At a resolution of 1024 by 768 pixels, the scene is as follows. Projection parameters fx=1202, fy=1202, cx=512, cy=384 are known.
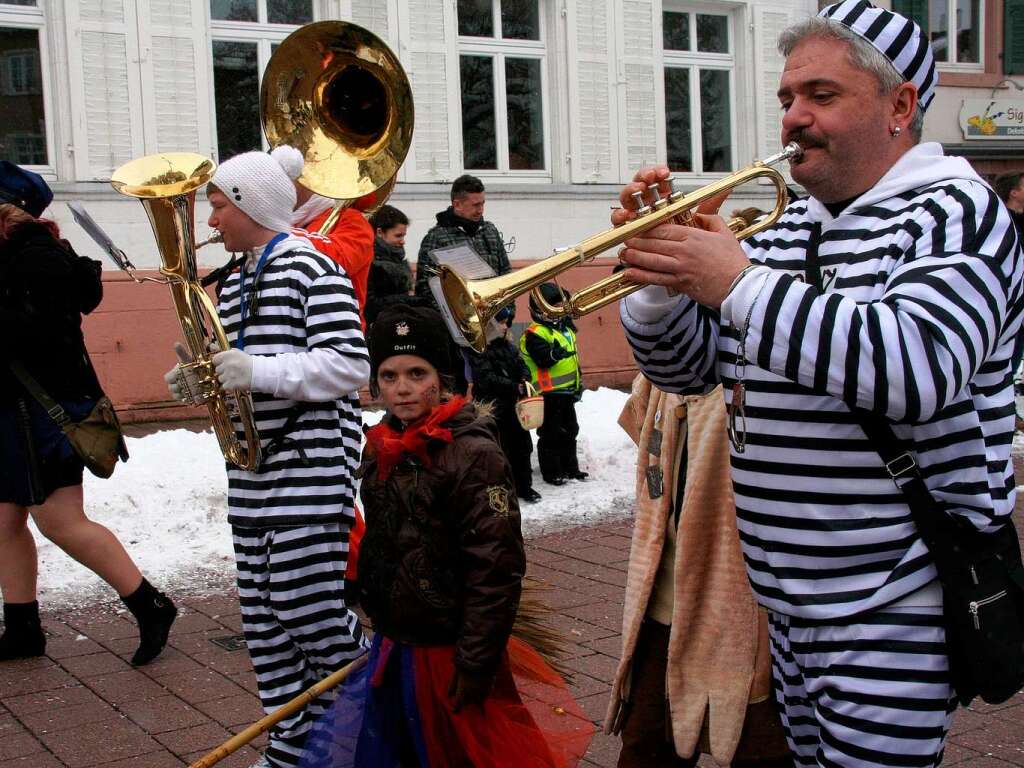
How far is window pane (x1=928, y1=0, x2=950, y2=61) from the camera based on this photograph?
15914 mm

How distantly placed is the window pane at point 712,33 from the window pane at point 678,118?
1.50ft

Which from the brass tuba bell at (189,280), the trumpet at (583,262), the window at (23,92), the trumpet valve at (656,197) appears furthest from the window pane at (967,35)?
the trumpet valve at (656,197)

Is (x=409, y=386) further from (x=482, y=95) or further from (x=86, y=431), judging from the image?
(x=482, y=95)

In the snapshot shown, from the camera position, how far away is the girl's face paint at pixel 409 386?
3.28 meters

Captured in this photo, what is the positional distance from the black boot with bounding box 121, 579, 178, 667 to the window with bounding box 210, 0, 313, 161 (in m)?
6.56

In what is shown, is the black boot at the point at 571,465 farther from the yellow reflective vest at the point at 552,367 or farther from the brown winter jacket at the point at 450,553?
the brown winter jacket at the point at 450,553

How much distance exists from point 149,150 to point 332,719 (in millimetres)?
8081

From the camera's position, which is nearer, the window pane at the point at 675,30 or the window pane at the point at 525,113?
the window pane at the point at 525,113

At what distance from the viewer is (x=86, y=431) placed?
16.2ft

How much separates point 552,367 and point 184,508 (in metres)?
2.66

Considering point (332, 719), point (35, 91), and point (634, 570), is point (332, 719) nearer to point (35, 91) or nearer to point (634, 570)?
point (634, 570)

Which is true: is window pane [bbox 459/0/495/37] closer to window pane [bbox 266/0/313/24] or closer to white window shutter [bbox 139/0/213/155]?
window pane [bbox 266/0/313/24]

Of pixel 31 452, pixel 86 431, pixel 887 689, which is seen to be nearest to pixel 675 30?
pixel 86 431

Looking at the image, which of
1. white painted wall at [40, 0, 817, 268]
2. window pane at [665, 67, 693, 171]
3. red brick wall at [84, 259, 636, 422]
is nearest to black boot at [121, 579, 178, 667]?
red brick wall at [84, 259, 636, 422]
